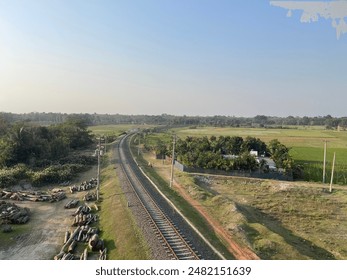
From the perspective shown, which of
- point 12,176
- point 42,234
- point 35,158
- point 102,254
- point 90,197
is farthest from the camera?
point 35,158

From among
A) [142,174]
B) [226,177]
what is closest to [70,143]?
[142,174]

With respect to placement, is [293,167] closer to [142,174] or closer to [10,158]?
[142,174]

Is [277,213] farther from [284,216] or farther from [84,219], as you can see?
[84,219]

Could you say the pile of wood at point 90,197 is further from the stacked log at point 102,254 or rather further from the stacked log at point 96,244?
the stacked log at point 102,254

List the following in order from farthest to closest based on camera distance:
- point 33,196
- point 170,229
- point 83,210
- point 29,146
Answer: point 29,146, point 33,196, point 83,210, point 170,229

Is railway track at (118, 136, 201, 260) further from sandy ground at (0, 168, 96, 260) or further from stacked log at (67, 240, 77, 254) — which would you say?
sandy ground at (0, 168, 96, 260)

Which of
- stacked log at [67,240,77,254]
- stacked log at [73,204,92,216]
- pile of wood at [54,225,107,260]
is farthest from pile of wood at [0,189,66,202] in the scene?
stacked log at [67,240,77,254]

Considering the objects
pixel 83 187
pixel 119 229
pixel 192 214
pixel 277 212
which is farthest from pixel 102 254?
pixel 83 187
